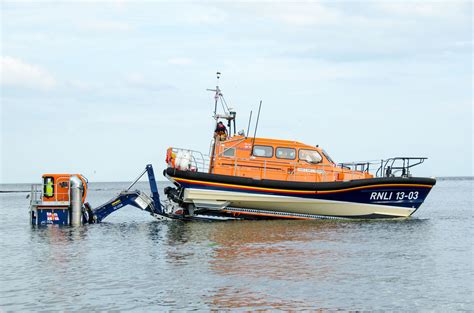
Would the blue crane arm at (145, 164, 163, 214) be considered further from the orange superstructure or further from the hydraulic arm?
the orange superstructure

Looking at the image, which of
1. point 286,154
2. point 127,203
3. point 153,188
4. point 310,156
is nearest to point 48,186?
point 127,203

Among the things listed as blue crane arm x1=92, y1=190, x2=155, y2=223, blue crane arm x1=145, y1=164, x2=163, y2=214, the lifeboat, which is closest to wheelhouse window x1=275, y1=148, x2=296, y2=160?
the lifeboat

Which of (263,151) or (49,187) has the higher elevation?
(263,151)

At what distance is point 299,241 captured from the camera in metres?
17.5

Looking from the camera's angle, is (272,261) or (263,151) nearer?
(272,261)

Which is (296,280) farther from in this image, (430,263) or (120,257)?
(120,257)

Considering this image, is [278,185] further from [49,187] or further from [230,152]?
[49,187]

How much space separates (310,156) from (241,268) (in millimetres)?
9896

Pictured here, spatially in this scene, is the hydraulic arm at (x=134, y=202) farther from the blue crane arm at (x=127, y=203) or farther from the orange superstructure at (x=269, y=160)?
the orange superstructure at (x=269, y=160)

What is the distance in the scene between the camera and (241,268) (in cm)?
1340

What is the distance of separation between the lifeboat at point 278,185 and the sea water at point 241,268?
30.3 inches

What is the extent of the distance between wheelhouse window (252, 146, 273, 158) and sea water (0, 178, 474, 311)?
2.52 meters

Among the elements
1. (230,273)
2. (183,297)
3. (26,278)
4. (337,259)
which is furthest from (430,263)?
(26,278)

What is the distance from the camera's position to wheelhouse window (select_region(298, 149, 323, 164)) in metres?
22.5
